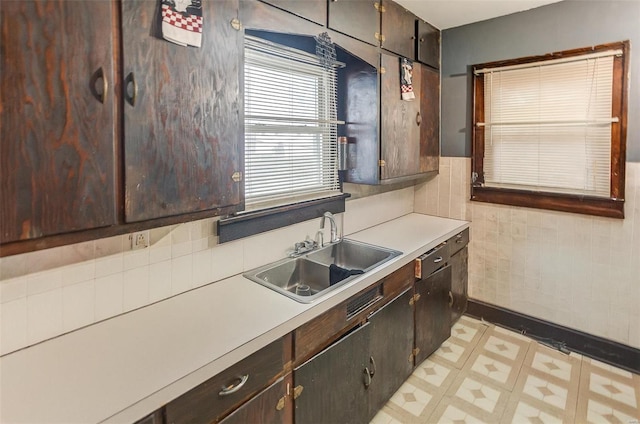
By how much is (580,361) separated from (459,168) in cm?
169

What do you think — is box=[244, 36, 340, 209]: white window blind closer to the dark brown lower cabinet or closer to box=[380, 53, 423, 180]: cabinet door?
box=[380, 53, 423, 180]: cabinet door

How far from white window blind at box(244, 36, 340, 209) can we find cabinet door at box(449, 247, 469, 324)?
114 cm

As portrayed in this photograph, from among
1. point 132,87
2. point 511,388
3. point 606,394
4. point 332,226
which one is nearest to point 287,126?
point 332,226

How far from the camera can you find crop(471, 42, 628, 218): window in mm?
2469

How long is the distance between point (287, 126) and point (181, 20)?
1.00 m

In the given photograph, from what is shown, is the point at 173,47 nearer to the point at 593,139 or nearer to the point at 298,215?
the point at 298,215

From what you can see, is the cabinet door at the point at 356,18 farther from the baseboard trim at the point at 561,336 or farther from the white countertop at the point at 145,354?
the baseboard trim at the point at 561,336

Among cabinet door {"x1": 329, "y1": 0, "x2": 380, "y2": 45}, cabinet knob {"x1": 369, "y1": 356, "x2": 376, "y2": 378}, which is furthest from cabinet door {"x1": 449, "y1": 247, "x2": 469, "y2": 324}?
cabinet door {"x1": 329, "y1": 0, "x2": 380, "y2": 45}

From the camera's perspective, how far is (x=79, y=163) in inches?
40.5

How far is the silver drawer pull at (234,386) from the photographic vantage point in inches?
47.1

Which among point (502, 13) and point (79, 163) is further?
point (502, 13)

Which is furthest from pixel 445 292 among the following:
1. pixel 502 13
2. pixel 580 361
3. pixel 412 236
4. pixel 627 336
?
pixel 502 13

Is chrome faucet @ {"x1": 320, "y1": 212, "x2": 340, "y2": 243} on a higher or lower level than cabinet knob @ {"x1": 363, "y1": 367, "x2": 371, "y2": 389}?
higher

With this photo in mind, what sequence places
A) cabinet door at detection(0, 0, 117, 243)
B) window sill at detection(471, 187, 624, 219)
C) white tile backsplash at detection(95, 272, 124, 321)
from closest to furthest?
1. cabinet door at detection(0, 0, 117, 243)
2. white tile backsplash at detection(95, 272, 124, 321)
3. window sill at detection(471, 187, 624, 219)
